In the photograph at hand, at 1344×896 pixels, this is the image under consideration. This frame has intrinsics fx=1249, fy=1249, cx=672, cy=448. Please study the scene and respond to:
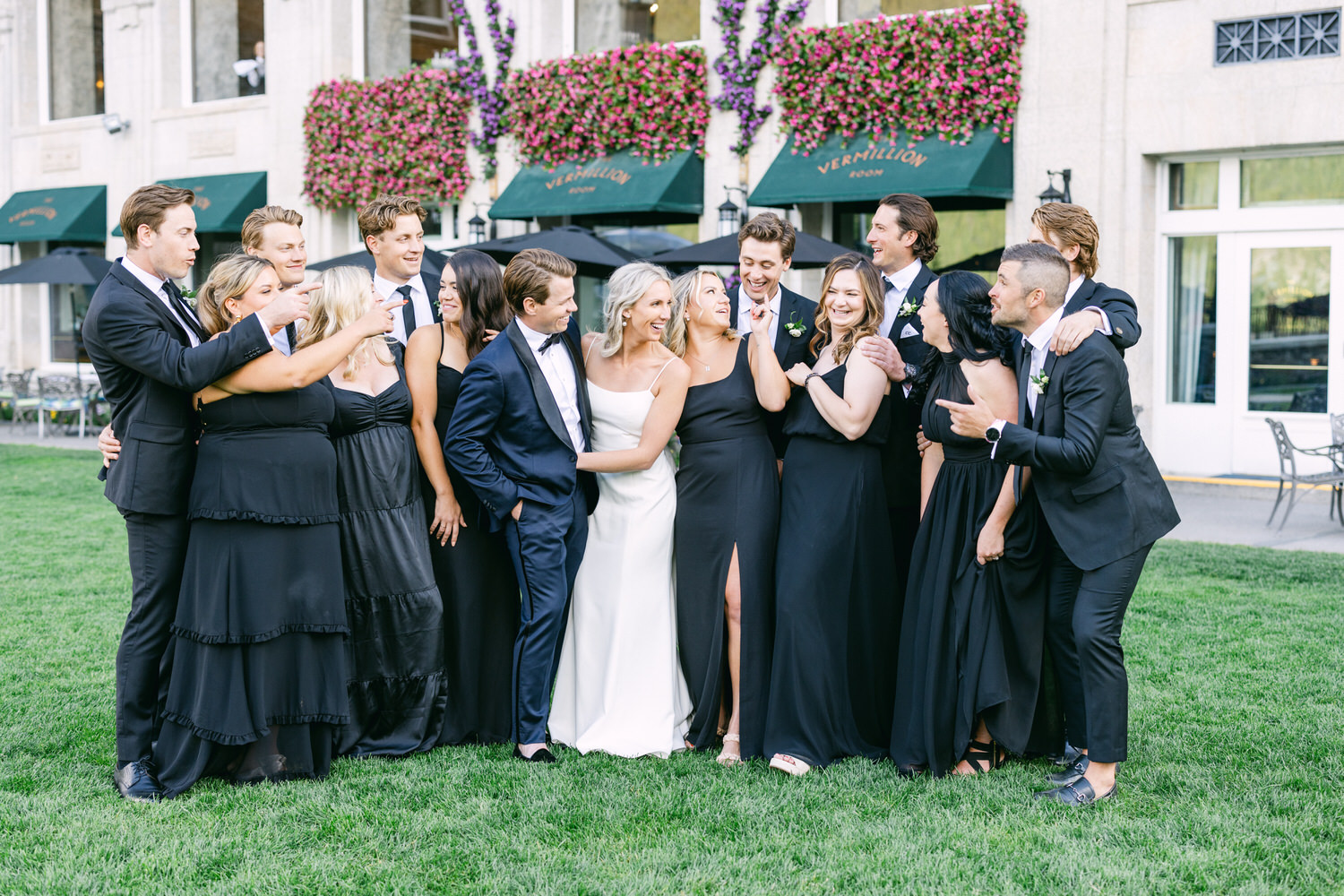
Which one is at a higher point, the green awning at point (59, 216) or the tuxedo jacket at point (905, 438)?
the green awning at point (59, 216)

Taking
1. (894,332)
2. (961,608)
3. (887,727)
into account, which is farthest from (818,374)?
(887,727)

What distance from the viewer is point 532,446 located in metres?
4.93

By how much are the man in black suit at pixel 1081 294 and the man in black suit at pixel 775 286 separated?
3.30ft

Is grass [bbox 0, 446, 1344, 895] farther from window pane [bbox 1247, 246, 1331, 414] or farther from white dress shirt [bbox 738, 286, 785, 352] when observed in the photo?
window pane [bbox 1247, 246, 1331, 414]

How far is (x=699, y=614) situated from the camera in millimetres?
5086

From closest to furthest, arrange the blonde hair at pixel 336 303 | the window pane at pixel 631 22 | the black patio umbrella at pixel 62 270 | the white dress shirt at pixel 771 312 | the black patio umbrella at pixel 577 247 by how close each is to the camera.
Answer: the blonde hair at pixel 336 303 → the white dress shirt at pixel 771 312 → the black patio umbrella at pixel 577 247 → the window pane at pixel 631 22 → the black patio umbrella at pixel 62 270

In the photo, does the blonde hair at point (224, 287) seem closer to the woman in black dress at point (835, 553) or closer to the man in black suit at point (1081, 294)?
the woman in black dress at point (835, 553)

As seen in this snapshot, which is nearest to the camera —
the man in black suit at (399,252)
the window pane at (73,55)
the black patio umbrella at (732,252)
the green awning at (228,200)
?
the man in black suit at (399,252)

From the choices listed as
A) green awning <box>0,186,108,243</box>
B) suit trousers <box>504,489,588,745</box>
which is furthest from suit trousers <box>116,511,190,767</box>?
green awning <box>0,186,108,243</box>

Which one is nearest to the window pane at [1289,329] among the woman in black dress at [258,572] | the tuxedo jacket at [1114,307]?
the tuxedo jacket at [1114,307]

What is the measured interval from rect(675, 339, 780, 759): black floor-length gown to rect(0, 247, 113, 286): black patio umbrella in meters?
14.9

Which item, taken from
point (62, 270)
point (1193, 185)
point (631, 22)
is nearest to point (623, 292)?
point (1193, 185)

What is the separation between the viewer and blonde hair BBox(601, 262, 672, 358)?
4863 millimetres

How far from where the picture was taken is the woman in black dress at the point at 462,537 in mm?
5047
